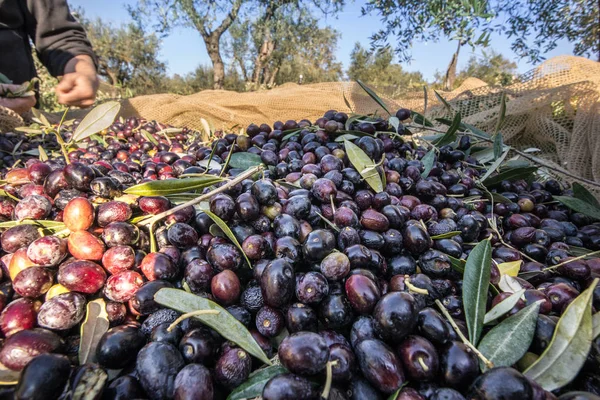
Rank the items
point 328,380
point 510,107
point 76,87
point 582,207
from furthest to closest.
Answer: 1. point 76,87
2. point 510,107
3. point 582,207
4. point 328,380

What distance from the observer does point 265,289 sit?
2.32ft

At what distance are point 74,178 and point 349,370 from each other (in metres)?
0.86

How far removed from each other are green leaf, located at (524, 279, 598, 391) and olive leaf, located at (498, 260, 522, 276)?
292 millimetres

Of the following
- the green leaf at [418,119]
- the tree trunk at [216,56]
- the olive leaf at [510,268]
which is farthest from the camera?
the tree trunk at [216,56]

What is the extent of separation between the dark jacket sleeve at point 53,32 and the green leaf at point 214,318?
387 centimetres

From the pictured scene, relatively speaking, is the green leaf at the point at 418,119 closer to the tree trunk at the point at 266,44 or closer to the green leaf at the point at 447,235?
the green leaf at the point at 447,235

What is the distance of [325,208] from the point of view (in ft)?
3.44

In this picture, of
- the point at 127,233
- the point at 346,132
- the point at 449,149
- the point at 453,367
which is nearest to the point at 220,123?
the point at 346,132

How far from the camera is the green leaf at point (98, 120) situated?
1.18 meters

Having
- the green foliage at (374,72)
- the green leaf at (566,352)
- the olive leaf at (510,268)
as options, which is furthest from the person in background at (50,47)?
the green foliage at (374,72)

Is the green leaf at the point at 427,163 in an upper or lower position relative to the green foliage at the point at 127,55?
lower

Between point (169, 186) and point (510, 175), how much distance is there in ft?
4.95

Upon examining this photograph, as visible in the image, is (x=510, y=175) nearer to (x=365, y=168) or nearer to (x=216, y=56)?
(x=365, y=168)

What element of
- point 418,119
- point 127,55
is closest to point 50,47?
point 418,119
